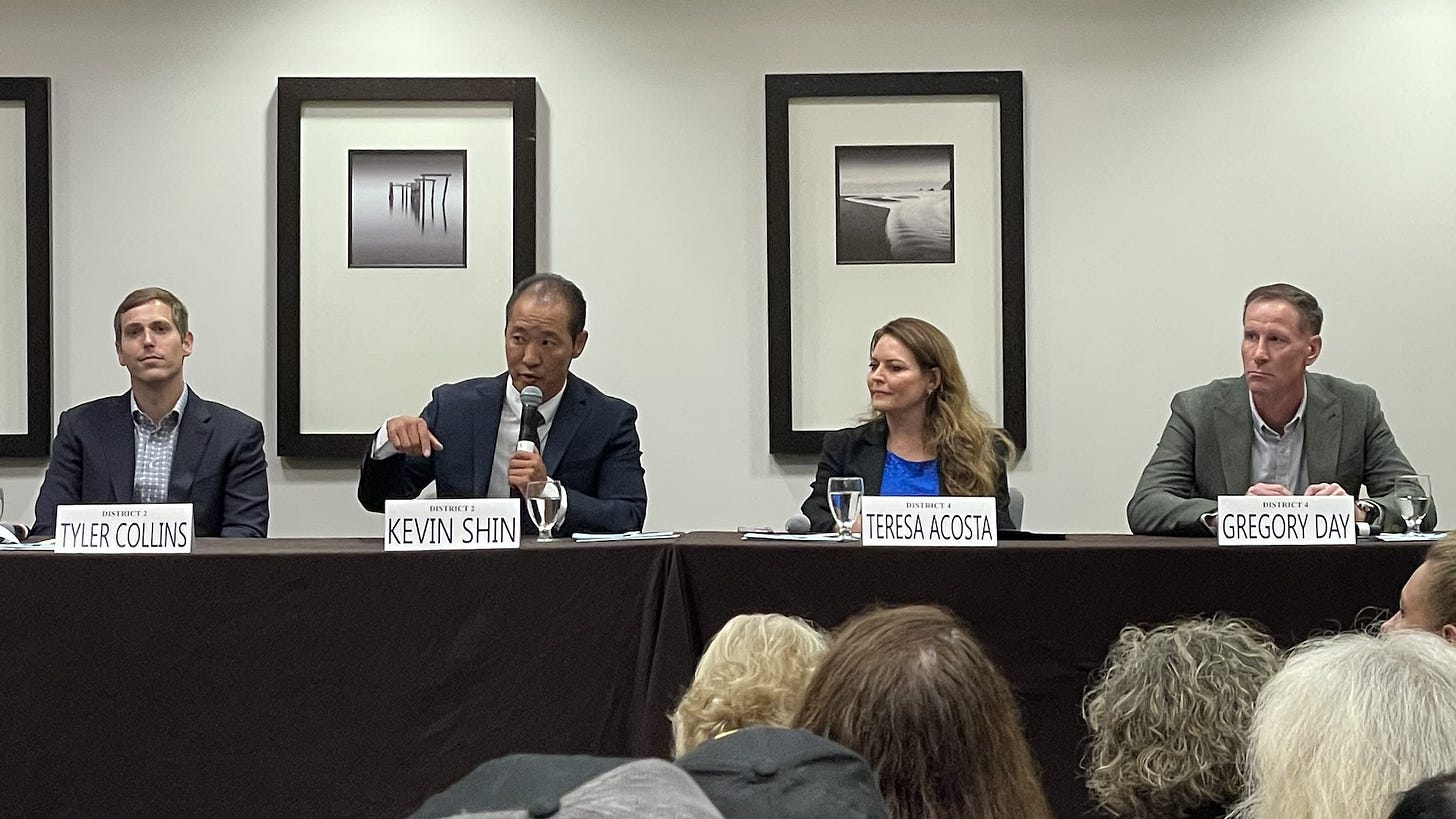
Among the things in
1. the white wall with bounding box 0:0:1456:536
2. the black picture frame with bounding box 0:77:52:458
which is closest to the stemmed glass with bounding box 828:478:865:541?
the white wall with bounding box 0:0:1456:536

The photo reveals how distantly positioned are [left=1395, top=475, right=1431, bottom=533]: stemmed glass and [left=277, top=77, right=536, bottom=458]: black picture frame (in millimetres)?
2306

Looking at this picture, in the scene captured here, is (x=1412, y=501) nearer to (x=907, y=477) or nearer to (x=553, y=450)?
(x=907, y=477)

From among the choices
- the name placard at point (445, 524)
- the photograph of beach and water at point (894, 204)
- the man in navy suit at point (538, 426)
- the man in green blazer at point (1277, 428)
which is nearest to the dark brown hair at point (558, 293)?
the man in navy suit at point (538, 426)

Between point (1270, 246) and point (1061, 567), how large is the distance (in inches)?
75.9

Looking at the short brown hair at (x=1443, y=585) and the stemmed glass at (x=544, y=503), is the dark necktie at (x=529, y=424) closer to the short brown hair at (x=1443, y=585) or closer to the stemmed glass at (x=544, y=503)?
the stemmed glass at (x=544, y=503)

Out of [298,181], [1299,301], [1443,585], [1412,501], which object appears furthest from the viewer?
[298,181]

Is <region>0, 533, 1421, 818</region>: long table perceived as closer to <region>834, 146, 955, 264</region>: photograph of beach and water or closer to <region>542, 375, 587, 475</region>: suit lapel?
<region>542, 375, 587, 475</region>: suit lapel

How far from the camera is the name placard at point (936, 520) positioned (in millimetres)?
2654

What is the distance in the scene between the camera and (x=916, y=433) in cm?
354

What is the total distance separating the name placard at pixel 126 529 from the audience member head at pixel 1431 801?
2.26 metres

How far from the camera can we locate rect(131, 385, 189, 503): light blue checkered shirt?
11.5 ft

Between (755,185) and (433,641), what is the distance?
1.98 m

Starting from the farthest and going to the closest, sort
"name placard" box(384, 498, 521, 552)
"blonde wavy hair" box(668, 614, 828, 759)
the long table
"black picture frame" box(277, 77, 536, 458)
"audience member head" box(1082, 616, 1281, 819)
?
"black picture frame" box(277, 77, 536, 458)
"name placard" box(384, 498, 521, 552)
the long table
"blonde wavy hair" box(668, 614, 828, 759)
"audience member head" box(1082, 616, 1281, 819)

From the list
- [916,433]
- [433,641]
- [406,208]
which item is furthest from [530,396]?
[406,208]
